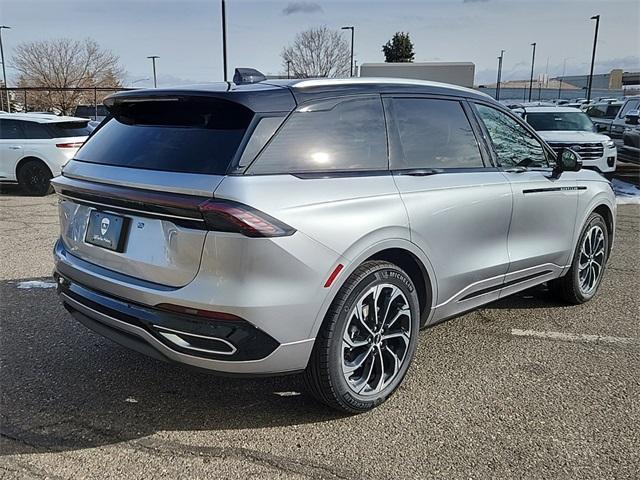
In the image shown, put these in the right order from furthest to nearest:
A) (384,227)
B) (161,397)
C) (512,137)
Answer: (512,137), (161,397), (384,227)

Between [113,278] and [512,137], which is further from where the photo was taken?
[512,137]

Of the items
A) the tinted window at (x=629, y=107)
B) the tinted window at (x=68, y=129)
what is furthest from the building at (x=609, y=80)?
the tinted window at (x=68, y=129)

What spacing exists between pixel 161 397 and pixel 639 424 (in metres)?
2.56

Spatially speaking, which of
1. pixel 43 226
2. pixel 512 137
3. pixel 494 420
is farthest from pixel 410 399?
pixel 43 226

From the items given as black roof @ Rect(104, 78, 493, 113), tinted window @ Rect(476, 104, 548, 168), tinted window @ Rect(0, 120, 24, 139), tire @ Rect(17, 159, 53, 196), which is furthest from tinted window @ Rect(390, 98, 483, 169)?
tinted window @ Rect(0, 120, 24, 139)

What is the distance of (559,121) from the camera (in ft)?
41.4

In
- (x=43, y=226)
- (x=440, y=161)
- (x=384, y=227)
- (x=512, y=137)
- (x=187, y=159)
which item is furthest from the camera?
(x=43, y=226)

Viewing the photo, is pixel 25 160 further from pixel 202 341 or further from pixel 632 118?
pixel 632 118

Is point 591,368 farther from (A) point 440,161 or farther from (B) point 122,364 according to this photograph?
(B) point 122,364

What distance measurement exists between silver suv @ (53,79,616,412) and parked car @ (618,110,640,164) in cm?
1138

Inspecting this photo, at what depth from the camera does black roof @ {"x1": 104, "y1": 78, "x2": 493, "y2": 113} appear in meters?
2.76

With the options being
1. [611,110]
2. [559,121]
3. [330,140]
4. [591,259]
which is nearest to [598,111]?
[611,110]

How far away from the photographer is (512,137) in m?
4.23

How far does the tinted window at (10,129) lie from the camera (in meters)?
11.4
